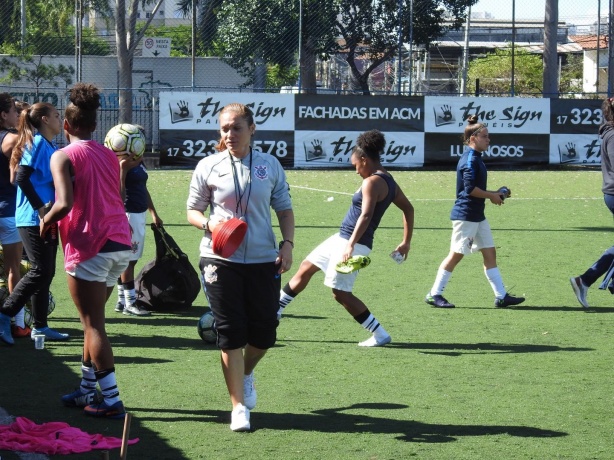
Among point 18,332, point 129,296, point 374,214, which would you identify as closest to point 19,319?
point 18,332

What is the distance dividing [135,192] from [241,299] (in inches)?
153

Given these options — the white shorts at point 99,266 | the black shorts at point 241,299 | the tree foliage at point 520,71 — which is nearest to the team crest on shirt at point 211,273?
the black shorts at point 241,299

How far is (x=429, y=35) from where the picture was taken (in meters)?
30.3

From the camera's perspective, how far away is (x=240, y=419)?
564 centimetres

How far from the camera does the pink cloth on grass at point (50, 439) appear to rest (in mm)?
Answer: 5152

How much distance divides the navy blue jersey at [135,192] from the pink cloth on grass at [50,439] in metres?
3.91

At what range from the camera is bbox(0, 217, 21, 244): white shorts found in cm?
792

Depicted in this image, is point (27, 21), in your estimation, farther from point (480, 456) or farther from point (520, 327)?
point (480, 456)

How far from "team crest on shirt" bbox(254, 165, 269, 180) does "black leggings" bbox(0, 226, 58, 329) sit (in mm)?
2206

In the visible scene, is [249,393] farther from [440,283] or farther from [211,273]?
[440,283]

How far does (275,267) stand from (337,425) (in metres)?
0.98

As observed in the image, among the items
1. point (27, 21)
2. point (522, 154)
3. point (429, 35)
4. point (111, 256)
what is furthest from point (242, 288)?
point (27, 21)

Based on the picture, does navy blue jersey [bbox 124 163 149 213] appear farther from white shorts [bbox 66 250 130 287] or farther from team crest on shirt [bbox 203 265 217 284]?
team crest on shirt [bbox 203 265 217 284]

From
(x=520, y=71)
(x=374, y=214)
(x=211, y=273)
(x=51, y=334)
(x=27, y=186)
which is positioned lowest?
(x=51, y=334)
